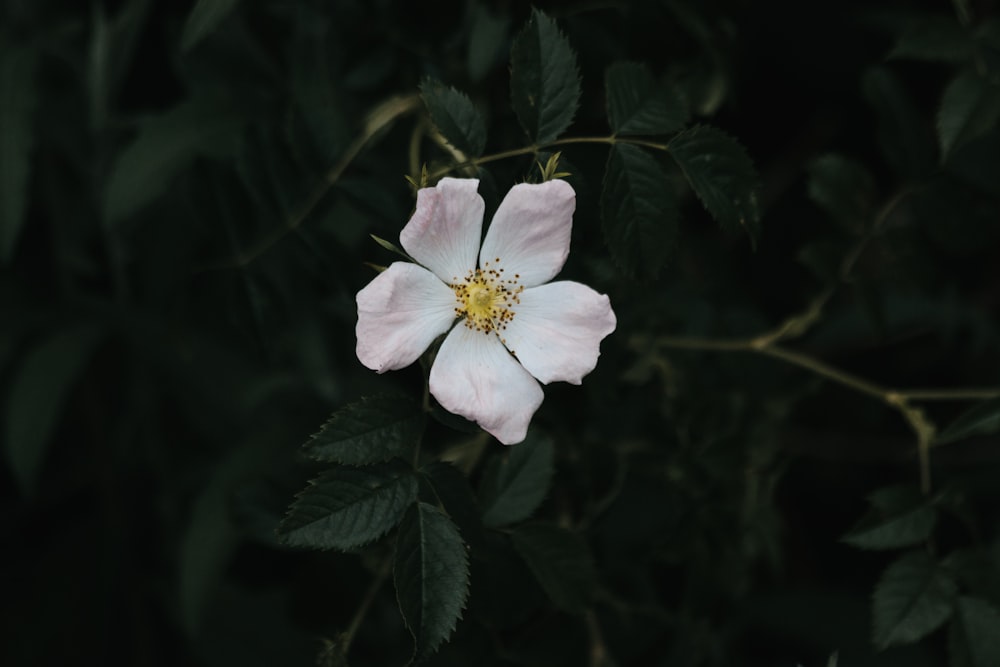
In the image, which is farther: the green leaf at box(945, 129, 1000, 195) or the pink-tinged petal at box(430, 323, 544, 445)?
the green leaf at box(945, 129, 1000, 195)

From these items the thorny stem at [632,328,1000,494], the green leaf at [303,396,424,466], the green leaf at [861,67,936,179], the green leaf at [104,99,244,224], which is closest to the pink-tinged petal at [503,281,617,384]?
the green leaf at [303,396,424,466]

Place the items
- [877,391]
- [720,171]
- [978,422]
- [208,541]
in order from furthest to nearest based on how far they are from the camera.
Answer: [208,541]
[877,391]
[978,422]
[720,171]

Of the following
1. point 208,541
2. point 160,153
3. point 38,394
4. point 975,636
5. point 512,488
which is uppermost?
point 160,153

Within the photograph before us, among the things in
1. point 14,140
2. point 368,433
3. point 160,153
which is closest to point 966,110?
point 368,433

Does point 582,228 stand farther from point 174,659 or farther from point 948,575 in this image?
point 174,659

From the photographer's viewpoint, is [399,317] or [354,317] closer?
[399,317]

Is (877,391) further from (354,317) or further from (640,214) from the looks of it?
(354,317)

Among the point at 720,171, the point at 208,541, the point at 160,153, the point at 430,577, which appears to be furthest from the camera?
the point at 208,541

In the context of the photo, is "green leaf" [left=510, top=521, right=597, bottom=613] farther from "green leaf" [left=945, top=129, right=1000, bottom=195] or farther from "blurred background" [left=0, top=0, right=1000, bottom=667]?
"green leaf" [left=945, top=129, right=1000, bottom=195]

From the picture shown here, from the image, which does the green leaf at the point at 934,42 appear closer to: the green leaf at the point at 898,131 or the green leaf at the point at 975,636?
the green leaf at the point at 898,131
